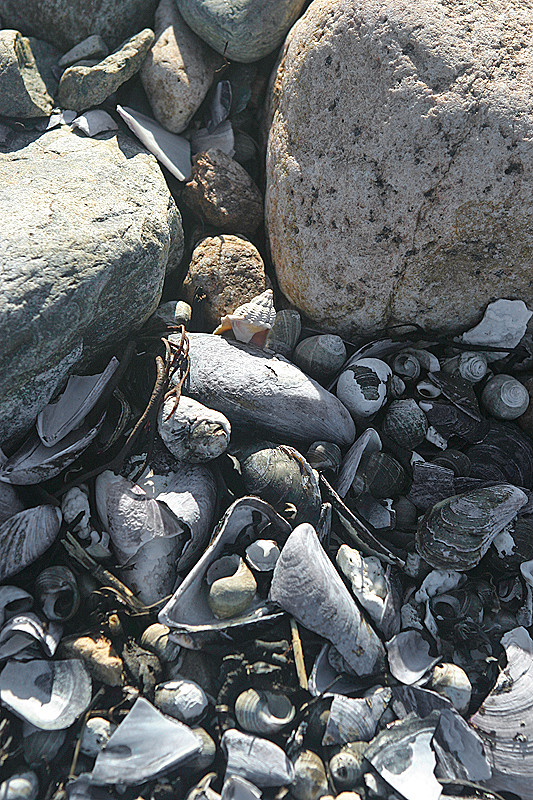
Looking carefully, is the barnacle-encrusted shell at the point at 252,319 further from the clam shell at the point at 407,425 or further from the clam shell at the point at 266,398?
the clam shell at the point at 407,425

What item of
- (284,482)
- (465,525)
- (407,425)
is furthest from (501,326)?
(284,482)

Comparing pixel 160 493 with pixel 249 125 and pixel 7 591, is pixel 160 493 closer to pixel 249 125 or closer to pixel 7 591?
pixel 7 591

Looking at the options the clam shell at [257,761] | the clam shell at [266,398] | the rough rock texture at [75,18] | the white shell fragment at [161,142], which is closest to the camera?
the clam shell at [257,761]

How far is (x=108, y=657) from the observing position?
245 cm

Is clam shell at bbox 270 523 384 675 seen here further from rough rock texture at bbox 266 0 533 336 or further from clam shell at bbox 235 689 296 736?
rough rock texture at bbox 266 0 533 336

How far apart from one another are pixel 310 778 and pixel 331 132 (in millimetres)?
3093

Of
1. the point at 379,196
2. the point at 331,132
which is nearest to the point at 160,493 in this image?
the point at 379,196

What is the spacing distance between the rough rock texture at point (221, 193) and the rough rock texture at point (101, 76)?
63cm

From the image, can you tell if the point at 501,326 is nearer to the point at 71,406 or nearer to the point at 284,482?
the point at 284,482

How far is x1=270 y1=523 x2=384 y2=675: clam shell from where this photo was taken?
2469 mm

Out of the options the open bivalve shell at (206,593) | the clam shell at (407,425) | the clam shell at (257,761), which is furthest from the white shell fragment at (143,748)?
the clam shell at (407,425)

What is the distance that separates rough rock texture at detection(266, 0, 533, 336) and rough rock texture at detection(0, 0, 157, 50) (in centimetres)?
110

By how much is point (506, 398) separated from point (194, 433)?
175 cm

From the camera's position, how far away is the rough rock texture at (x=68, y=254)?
2562 millimetres
